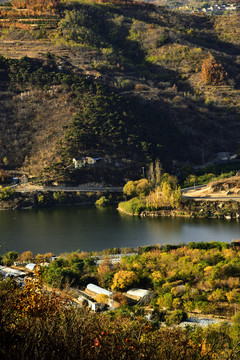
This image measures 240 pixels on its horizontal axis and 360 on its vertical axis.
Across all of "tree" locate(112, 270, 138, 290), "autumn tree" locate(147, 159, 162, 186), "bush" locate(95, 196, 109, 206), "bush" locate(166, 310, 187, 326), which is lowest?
"bush" locate(95, 196, 109, 206)

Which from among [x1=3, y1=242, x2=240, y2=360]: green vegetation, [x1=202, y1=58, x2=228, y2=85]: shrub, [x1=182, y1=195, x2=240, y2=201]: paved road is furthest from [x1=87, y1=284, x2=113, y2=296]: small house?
[x1=202, y1=58, x2=228, y2=85]: shrub

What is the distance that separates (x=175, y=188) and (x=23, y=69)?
93.6ft

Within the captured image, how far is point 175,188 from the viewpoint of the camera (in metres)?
51.0

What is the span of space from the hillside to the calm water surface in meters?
8.74

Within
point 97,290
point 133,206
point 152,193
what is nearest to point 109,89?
point 152,193

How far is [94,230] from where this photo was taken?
139 feet

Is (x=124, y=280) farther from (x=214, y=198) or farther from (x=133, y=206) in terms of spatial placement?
(x=214, y=198)

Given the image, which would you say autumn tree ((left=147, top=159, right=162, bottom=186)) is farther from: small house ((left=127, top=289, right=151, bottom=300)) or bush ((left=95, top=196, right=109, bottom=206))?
small house ((left=127, top=289, right=151, bottom=300))

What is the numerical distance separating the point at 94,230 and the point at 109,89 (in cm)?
2979

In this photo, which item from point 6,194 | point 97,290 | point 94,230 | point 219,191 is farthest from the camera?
point 6,194

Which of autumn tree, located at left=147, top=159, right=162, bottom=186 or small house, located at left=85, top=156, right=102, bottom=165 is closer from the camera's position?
autumn tree, located at left=147, top=159, right=162, bottom=186

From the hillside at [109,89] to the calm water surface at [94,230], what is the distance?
8742 mm

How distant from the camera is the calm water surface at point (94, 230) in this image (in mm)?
37812

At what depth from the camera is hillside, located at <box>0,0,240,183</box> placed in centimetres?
6022
